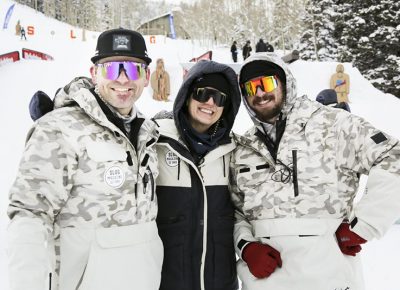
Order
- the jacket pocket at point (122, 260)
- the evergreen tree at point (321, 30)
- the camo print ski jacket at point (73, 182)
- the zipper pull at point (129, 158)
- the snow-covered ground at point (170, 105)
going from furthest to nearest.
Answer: the evergreen tree at point (321, 30)
the snow-covered ground at point (170, 105)
the zipper pull at point (129, 158)
the jacket pocket at point (122, 260)
the camo print ski jacket at point (73, 182)

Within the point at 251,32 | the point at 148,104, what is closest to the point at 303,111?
the point at 148,104

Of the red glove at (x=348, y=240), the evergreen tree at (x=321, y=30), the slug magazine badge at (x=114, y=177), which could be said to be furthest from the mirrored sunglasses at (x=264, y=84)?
the evergreen tree at (x=321, y=30)

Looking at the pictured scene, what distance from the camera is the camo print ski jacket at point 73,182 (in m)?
1.63

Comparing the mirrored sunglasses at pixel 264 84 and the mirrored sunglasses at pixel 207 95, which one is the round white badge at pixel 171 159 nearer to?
the mirrored sunglasses at pixel 207 95

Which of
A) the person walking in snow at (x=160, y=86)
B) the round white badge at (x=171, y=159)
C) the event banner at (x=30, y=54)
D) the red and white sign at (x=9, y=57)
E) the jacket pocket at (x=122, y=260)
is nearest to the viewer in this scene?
the jacket pocket at (x=122, y=260)

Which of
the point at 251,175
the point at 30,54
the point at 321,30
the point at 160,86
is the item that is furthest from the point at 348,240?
the point at 321,30

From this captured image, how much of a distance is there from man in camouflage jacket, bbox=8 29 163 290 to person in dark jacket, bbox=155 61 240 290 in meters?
0.20

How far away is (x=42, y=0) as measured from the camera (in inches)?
2250

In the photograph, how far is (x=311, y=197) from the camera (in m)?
2.16

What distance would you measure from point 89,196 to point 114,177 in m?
0.15

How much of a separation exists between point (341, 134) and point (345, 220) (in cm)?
52

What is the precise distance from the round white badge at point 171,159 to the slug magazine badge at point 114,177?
47 cm

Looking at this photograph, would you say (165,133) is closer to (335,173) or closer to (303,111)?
(303,111)

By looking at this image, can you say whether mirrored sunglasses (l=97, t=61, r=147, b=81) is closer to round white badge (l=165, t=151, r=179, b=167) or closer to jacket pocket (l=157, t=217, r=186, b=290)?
round white badge (l=165, t=151, r=179, b=167)
